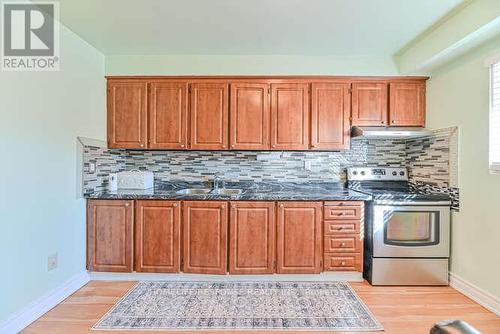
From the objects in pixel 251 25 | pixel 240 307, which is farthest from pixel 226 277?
pixel 251 25

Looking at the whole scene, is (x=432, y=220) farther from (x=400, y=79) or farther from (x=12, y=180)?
(x=12, y=180)

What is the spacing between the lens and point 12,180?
2090 mm

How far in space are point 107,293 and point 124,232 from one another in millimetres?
571

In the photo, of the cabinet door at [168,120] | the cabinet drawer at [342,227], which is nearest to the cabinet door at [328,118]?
the cabinet drawer at [342,227]

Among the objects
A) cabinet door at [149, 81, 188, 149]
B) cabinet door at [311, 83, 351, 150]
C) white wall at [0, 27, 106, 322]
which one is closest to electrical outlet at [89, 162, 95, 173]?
white wall at [0, 27, 106, 322]

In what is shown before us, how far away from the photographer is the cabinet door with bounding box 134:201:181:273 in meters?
3.00

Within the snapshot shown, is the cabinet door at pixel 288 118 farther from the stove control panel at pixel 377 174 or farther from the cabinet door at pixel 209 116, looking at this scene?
the stove control panel at pixel 377 174

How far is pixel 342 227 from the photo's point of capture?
9.89 ft

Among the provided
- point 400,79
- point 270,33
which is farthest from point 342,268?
point 270,33

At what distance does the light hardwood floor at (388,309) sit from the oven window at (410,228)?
45 cm

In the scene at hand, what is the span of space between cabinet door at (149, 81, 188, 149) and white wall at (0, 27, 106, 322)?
0.57 m

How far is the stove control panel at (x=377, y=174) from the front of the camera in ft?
11.7

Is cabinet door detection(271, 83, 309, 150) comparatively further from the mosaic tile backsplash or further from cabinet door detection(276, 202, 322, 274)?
cabinet door detection(276, 202, 322, 274)

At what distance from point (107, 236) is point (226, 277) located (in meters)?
1.27
